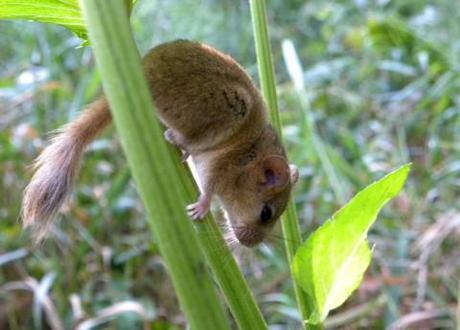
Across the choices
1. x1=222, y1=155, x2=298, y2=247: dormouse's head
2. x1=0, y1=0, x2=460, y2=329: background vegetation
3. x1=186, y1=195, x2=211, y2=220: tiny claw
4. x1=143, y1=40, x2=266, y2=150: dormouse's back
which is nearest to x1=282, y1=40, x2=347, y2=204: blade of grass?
x1=0, y1=0, x2=460, y2=329: background vegetation

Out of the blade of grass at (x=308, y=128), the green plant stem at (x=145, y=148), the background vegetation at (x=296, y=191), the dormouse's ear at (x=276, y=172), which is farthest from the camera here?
the background vegetation at (x=296, y=191)

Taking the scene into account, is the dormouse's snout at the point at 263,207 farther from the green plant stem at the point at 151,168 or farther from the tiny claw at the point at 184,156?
the green plant stem at the point at 151,168

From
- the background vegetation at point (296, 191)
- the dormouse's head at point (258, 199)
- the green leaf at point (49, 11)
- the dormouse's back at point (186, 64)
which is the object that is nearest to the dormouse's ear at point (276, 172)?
the dormouse's head at point (258, 199)

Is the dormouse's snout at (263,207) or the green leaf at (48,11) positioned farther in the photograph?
the dormouse's snout at (263,207)

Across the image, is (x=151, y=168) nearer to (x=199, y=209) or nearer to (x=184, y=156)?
(x=199, y=209)

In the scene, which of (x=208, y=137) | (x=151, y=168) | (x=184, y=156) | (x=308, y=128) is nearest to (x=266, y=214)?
(x=208, y=137)

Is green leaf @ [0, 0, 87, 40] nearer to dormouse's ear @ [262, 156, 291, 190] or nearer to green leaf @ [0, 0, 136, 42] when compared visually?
green leaf @ [0, 0, 136, 42]

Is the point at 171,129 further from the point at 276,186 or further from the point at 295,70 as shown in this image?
the point at 295,70
